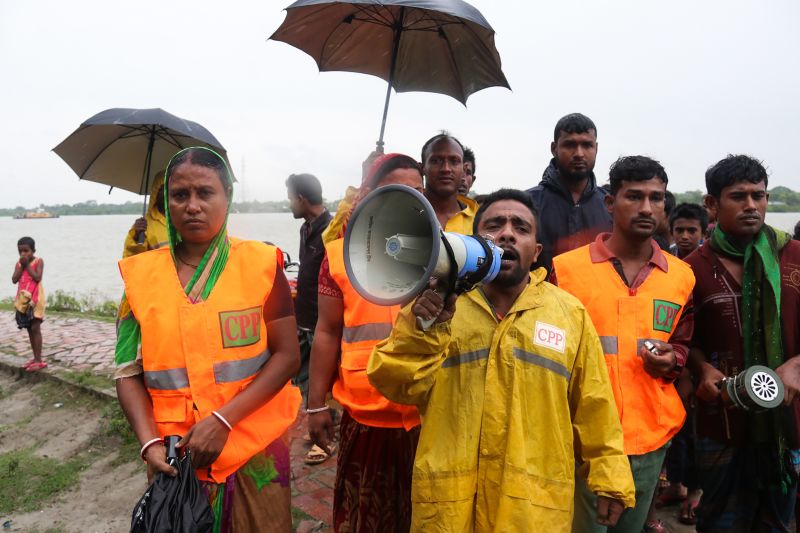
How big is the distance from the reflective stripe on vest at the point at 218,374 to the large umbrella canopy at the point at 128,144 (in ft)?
9.30

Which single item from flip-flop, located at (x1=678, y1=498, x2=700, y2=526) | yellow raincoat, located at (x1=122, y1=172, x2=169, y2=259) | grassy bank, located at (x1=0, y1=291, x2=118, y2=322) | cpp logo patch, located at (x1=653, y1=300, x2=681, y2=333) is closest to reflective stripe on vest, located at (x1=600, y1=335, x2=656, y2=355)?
cpp logo patch, located at (x1=653, y1=300, x2=681, y2=333)

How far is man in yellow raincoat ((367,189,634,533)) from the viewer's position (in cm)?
171

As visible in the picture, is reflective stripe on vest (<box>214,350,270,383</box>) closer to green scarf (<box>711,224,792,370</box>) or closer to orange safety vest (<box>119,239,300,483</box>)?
orange safety vest (<box>119,239,300,483</box>)

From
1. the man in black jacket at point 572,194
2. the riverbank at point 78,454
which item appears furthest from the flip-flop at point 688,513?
the man in black jacket at point 572,194

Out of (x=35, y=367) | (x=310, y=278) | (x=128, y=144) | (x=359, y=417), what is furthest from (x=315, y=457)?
(x=35, y=367)

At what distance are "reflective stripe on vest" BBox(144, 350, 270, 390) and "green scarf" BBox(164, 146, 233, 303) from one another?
268 millimetres

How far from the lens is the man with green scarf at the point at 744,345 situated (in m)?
2.39

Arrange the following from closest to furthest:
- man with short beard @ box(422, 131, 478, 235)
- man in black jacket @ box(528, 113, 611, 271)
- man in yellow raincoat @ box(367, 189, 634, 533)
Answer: man in yellow raincoat @ box(367, 189, 634, 533) → man with short beard @ box(422, 131, 478, 235) → man in black jacket @ box(528, 113, 611, 271)

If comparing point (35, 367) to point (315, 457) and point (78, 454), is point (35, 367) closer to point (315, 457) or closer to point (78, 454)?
point (78, 454)

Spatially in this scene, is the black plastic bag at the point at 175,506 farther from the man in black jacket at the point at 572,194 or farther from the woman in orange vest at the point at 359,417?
the man in black jacket at the point at 572,194

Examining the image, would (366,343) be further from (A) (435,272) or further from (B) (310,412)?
(A) (435,272)

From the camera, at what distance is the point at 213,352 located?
1.92 metres

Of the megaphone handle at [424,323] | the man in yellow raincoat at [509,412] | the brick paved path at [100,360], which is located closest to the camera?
the megaphone handle at [424,323]

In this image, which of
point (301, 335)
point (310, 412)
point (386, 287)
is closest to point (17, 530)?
point (301, 335)
